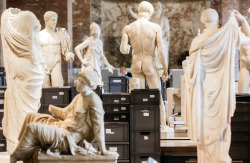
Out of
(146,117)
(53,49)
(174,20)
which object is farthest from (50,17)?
(174,20)

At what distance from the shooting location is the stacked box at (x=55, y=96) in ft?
28.3

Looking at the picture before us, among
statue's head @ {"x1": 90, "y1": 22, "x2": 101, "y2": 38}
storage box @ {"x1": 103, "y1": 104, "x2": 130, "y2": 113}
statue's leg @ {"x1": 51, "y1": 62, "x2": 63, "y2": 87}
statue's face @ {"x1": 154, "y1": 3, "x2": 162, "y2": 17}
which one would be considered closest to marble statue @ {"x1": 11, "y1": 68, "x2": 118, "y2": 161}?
storage box @ {"x1": 103, "y1": 104, "x2": 130, "y2": 113}

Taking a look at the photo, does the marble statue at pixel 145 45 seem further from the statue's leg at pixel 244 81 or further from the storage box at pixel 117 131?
the statue's leg at pixel 244 81

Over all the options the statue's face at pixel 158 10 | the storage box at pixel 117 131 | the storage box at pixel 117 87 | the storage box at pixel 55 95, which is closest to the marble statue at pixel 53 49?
the storage box at pixel 55 95

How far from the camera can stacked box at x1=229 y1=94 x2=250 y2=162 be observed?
8141mm

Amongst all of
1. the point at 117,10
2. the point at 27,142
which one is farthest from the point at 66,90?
the point at 117,10

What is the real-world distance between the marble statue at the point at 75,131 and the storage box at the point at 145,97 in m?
2.89

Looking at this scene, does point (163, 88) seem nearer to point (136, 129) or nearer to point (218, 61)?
point (136, 129)

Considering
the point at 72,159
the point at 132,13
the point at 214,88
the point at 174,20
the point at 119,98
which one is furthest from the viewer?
the point at 174,20

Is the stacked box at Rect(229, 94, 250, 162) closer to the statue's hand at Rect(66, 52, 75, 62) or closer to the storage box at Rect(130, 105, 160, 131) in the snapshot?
the storage box at Rect(130, 105, 160, 131)

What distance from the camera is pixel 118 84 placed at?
13.6 metres

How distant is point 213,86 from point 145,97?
1.49 metres

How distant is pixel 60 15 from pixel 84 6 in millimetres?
685

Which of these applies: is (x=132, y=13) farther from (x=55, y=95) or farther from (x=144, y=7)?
(x=55, y=95)
